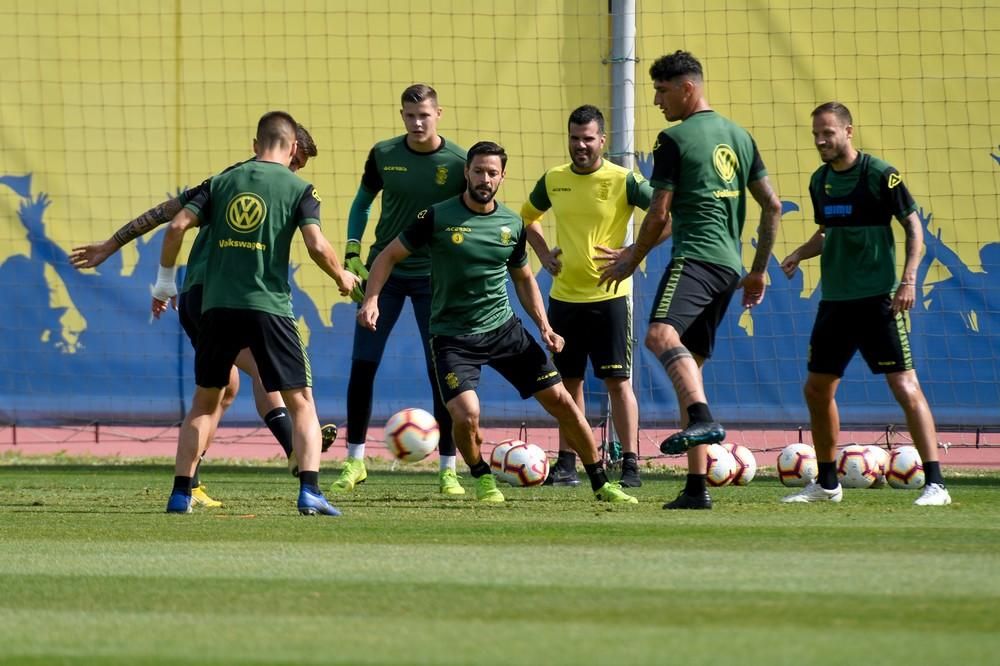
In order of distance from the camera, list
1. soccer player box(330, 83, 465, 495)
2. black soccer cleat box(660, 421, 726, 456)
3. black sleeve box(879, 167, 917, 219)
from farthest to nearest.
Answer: soccer player box(330, 83, 465, 495) → black sleeve box(879, 167, 917, 219) → black soccer cleat box(660, 421, 726, 456)

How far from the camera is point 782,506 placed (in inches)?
340

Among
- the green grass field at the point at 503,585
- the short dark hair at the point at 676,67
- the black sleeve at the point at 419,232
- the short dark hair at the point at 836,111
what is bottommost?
the green grass field at the point at 503,585

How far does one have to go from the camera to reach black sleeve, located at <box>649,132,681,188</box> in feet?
27.2

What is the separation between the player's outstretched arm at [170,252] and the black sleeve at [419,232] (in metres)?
1.29

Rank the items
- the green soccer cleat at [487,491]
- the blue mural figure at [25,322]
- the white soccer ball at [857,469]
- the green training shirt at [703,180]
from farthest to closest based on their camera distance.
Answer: the blue mural figure at [25,322]
the white soccer ball at [857,469]
the green soccer cleat at [487,491]
the green training shirt at [703,180]

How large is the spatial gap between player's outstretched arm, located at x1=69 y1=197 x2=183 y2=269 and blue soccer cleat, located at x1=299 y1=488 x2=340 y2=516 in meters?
1.75

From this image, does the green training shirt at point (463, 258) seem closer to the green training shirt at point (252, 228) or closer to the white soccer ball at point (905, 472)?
the green training shirt at point (252, 228)

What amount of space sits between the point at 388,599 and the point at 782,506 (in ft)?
13.6

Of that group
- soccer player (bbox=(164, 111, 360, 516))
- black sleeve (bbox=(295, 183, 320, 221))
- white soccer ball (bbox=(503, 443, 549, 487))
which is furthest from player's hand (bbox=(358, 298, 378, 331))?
white soccer ball (bbox=(503, 443, 549, 487))

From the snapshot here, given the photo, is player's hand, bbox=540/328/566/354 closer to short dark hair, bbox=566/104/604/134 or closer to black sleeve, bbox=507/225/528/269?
black sleeve, bbox=507/225/528/269

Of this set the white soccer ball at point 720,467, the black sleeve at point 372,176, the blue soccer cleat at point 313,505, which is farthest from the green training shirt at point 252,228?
the white soccer ball at point 720,467

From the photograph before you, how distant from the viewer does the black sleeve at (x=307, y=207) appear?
27.2ft

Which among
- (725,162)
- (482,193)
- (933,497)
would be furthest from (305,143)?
(933,497)

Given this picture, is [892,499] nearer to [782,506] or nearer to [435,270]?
[782,506]
